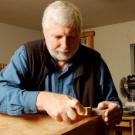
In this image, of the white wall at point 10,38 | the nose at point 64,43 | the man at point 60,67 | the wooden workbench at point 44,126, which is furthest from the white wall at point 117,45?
the wooden workbench at point 44,126

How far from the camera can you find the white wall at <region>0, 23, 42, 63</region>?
4168mm

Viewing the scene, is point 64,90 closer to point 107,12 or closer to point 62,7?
point 62,7

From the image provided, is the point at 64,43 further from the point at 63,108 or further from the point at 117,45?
the point at 117,45

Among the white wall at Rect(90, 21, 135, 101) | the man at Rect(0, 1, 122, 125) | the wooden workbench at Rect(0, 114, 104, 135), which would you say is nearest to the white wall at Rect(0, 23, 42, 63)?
the white wall at Rect(90, 21, 135, 101)

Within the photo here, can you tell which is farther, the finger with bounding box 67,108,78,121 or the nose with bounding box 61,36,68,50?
the nose with bounding box 61,36,68,50

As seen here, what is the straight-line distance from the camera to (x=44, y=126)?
50 cm

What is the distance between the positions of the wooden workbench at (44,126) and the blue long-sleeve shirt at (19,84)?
38 mm

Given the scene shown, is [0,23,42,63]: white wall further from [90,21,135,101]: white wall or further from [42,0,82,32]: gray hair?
[42,0,82,32]: gray hair

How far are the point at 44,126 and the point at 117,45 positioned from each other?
3792 mm

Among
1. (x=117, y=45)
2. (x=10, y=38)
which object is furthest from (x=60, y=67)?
(x=10, y=38)

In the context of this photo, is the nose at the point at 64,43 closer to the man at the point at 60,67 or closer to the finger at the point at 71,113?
the man at the point at 60,67

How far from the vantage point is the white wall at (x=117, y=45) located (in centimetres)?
406

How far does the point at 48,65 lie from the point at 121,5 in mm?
2590

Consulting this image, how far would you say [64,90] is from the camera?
848 millimetres
